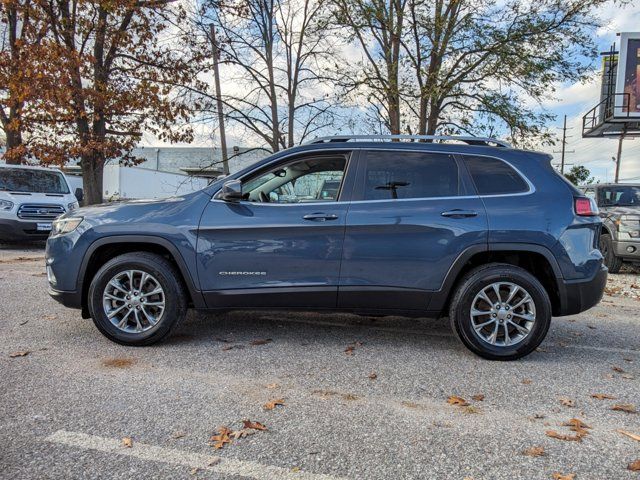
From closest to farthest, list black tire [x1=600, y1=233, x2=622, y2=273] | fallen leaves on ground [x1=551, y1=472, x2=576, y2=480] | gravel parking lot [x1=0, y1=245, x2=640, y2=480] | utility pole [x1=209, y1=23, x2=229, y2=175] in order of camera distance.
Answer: fallen leaves on ground [x1=551, y1=472, x2=576, y2=480]
gravel parking lot [x1=0, y1=245, x2=640, y2=480]
black tire [x1=600, y1=233, x2=622, y2=273]
utility pole [x1=209, y1=23, x2=229, y2=175]

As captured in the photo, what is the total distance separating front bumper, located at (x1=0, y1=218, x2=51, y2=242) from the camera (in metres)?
11.6

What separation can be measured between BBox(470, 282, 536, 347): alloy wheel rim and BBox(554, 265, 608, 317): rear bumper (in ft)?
1.00

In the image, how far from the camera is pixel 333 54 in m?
13.6

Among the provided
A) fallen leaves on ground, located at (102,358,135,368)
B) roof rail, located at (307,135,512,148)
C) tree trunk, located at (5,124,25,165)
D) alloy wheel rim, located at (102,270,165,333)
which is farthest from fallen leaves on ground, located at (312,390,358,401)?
tree trunk, located at (5,124,25,165)

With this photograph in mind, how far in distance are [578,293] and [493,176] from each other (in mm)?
1241

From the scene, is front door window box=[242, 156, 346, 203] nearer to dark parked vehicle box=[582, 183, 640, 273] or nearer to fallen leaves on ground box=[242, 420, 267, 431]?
fallen leaves on ground box=[242, 420, 267, 431]

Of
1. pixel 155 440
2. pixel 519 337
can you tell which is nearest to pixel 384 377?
pixel 519 337

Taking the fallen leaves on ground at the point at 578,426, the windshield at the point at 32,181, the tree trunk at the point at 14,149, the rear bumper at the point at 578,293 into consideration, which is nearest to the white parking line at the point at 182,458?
the fallen leaves on ground at the point at 578,426

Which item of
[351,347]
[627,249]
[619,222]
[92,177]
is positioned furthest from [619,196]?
[92,177]

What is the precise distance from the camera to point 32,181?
1274 centimetres

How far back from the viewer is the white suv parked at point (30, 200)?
1169cm

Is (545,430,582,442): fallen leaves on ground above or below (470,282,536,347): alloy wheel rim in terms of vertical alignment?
below

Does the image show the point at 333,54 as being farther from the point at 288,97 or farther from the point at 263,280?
the point at 263,280

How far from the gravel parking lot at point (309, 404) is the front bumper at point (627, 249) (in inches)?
181
